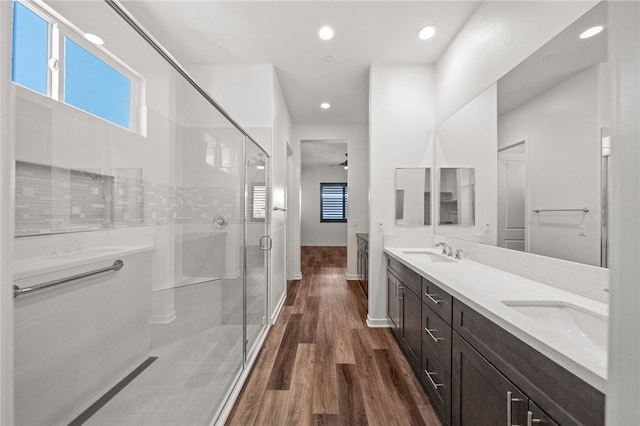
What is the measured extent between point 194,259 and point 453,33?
9.16 ft

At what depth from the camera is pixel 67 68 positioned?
0.71m

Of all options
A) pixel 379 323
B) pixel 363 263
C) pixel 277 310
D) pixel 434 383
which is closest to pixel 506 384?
pixel 434 383

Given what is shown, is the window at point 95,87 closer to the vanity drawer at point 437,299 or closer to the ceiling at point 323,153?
the vanity drawer at point 437,299

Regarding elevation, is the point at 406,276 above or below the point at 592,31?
below

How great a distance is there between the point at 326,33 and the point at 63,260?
99.0 inches

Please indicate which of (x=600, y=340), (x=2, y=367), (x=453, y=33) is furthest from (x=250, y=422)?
(x=453, y=33)

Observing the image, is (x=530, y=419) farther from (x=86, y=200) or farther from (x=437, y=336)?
(x=86, y=200)

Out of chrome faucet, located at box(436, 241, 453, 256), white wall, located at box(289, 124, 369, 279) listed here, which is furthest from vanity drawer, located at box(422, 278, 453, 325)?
white wall, located at box(289, 124, 369, 279)

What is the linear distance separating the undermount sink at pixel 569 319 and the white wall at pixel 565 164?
267 mm

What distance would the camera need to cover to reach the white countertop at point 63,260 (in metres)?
0.61

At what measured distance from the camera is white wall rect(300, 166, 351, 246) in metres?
8.93

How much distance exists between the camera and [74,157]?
2.30ft

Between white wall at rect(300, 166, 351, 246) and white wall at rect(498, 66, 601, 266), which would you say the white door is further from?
white wall at rect(300, 166, 351, 246)

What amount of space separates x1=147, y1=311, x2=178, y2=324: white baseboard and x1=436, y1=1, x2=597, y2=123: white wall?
236cm
